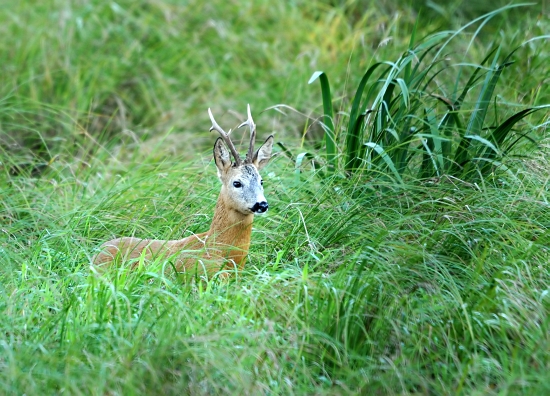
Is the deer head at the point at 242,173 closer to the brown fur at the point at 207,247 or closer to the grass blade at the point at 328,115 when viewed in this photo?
the brown fur at the point at 207,247

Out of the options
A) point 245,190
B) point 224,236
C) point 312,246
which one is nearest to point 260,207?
point 245,190

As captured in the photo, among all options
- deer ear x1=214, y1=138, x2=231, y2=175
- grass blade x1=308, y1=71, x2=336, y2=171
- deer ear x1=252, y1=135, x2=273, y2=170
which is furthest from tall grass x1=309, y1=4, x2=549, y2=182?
deer ear x1=214, y1=138, x2=231, y2=175

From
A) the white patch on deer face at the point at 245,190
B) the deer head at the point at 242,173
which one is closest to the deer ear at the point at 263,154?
the deer head at the point at 242,173

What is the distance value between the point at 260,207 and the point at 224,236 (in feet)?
0.86

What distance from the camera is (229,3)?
878 cm

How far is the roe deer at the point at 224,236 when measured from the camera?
4445 mm

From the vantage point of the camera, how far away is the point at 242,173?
4.68m

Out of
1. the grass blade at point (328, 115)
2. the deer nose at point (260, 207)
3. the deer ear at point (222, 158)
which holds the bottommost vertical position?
the deer nose at point (260, 207)

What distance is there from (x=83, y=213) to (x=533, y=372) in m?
2.73

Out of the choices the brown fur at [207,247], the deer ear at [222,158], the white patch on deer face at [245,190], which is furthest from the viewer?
the deer ear at [222,158]

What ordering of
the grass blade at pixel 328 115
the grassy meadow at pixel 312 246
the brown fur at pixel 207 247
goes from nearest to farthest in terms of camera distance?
the grassy meadow at pixel 312 246
the brown fur at pixel 207 247
the grass blade at pixel 328 115

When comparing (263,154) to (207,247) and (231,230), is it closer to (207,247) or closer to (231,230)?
(231,230)

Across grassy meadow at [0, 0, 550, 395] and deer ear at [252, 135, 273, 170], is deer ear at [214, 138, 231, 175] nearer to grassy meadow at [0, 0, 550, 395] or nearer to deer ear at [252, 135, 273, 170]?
deer ear at [252, 135, 273, 170]

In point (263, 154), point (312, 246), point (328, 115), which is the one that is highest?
point (328, 115)
